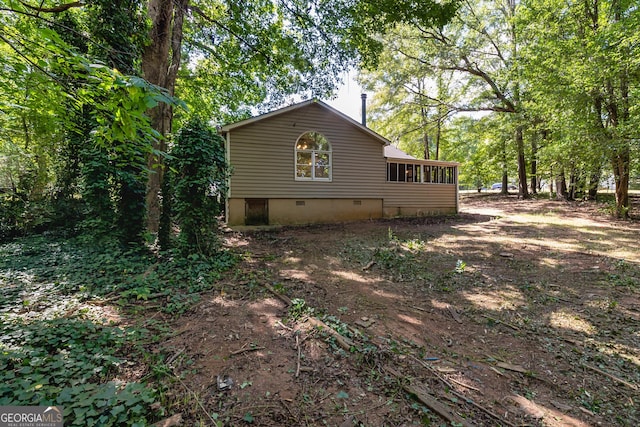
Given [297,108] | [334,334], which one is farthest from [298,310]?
[297,108]

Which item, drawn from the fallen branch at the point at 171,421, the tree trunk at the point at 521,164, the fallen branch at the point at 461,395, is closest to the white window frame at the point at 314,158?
the fallen branch at the point at 461,395

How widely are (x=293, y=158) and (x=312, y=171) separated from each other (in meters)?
0.95

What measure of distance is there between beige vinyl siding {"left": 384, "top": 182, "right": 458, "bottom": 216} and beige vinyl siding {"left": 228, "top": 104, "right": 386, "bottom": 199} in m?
0.86

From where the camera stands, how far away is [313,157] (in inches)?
424

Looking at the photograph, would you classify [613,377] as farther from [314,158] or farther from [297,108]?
[297,108]

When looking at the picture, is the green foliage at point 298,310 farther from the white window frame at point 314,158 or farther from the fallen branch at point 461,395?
the white window frame at point 314,158

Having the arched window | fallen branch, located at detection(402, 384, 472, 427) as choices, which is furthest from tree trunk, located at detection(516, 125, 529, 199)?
fallen branch, located at detection(402, 384, 472, 427)

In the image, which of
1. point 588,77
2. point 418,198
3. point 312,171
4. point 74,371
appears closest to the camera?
point 74,371

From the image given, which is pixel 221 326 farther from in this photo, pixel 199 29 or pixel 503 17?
pixel 503 17

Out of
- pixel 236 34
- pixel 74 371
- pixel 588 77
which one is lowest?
pixel 74 371

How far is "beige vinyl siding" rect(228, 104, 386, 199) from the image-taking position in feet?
31.2

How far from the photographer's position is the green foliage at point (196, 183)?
5.05m

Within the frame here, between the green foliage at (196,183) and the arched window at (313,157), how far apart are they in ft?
17.3

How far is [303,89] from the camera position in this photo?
10.4 meters
